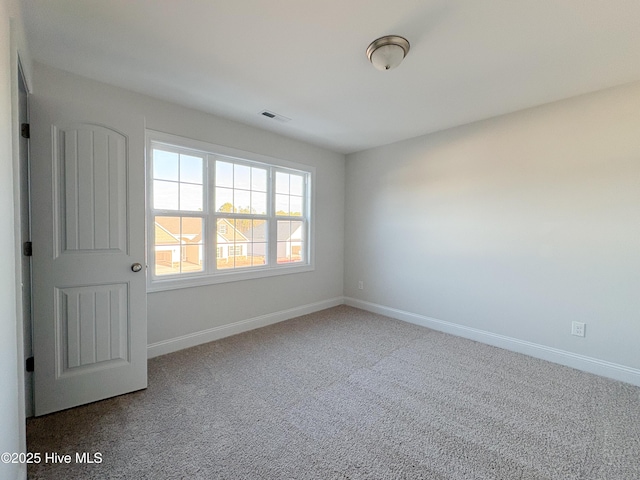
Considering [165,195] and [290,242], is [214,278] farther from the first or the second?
[290,242]

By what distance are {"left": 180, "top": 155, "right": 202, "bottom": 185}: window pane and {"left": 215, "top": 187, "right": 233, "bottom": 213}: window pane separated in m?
0.25

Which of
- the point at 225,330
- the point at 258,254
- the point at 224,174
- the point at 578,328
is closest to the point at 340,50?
the point at 224,174

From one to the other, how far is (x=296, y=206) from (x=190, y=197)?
1532 millimetres

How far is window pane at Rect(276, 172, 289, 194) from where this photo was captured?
3.83 m

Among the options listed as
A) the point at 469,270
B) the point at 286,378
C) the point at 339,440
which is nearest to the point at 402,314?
the point at 469,270

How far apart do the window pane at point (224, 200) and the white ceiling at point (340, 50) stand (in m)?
0.89

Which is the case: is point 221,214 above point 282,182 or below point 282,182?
below

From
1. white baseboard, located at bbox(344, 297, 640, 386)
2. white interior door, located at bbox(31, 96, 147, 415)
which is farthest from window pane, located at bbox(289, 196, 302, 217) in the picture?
white interior door, located at bbox(31, 96, 147, 415)

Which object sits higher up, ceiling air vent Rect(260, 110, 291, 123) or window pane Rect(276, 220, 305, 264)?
ceiling air vent Rect(260, 110, 291, 123)

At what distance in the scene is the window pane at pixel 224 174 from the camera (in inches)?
126

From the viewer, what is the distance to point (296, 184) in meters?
4.10

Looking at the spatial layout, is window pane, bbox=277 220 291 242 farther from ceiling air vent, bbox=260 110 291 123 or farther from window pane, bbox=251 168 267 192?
ceiling air vent, bbox=260 110 291 123

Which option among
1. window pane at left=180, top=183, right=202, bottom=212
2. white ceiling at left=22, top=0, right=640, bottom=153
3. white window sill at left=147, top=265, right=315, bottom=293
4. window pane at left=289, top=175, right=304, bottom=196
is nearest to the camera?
white ceiling at left=22, top=0, right=640, bottom=153

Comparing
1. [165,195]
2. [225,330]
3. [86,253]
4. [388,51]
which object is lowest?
[225,330]
